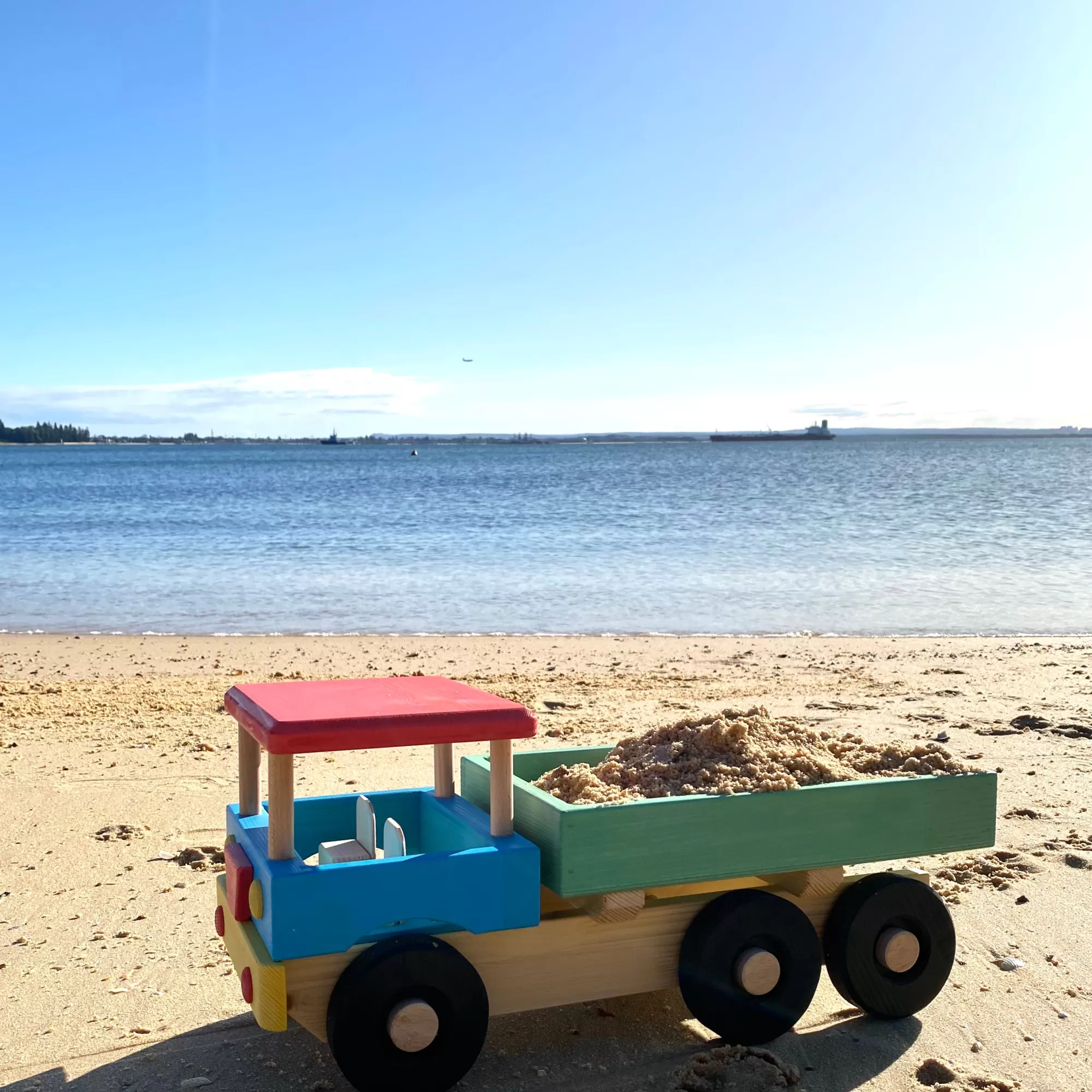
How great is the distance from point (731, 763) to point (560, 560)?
51.6 ft

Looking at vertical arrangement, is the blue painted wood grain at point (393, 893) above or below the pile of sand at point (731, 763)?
below

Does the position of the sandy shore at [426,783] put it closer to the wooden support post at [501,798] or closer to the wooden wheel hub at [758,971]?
the wooden wheel hub at [758,971]

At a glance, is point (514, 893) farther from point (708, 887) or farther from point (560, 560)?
point (560, 560)

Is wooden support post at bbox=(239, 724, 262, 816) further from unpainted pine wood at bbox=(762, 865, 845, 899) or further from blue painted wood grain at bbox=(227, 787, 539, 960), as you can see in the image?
unpainted pine wood at bbox=(762, 865, 845, 899)

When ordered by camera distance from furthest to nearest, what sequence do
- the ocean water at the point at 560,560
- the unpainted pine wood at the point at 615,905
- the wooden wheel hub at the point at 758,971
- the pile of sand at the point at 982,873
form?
the ocean water at the point at 560,560
the pile of sand at the point at 982,873
the wooden wheel hub at the point at 758,971
the unpainted pine wood at the point at 615,905

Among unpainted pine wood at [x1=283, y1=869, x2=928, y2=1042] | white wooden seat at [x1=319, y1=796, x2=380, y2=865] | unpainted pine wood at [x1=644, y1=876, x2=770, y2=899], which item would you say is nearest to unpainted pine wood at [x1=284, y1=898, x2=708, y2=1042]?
unpainted pine wood at [x1=283, y1=869, x2=928, y2=1042]

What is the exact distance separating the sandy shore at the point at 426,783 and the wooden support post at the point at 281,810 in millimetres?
706

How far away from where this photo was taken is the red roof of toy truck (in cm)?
271

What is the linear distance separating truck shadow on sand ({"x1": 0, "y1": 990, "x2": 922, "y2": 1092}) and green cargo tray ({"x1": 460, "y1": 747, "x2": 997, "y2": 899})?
56cm

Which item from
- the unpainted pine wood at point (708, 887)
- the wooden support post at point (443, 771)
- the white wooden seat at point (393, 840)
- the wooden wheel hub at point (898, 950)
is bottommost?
the wooden wheel hub at point (898, 950)

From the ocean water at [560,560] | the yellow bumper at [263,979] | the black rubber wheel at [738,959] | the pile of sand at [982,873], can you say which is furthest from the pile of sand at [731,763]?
the ocean water at [560,560]

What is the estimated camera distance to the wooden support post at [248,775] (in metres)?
3.35

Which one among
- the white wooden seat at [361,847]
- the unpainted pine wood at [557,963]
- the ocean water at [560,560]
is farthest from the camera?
the ocean water at [560,560]

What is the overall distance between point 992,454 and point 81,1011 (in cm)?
9897
